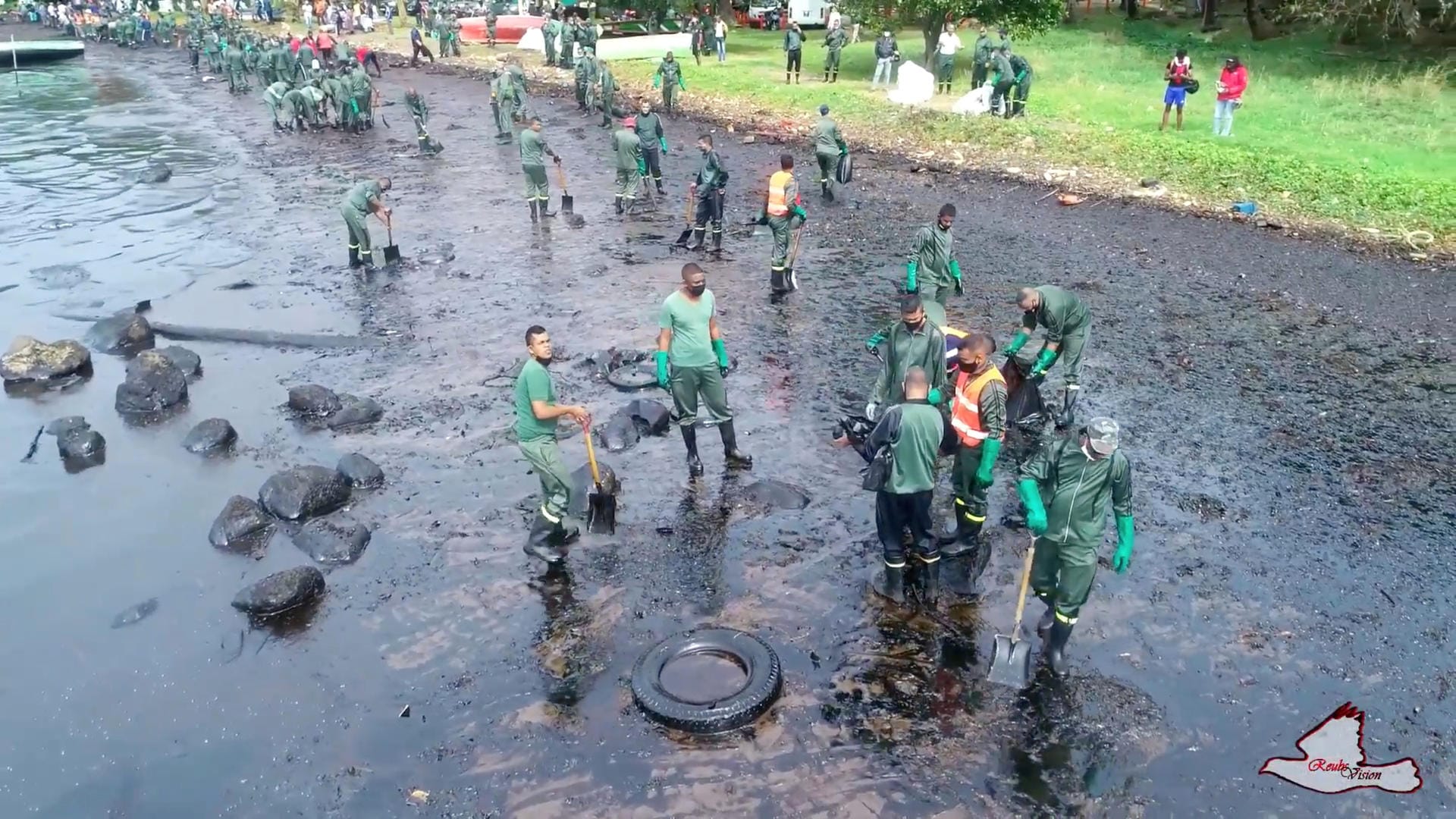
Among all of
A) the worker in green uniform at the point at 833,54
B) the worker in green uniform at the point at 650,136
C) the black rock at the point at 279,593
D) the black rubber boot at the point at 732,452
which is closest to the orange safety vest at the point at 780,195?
the black rubber boot at the point at 732,452

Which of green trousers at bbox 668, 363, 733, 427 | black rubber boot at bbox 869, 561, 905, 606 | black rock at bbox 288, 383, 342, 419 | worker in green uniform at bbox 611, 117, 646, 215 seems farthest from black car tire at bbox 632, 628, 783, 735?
worker in green uniform at bbox 611, 117, 646, 215

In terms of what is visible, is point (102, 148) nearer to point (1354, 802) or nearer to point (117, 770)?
point (117, 770)

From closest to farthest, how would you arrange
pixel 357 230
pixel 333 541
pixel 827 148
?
pixel 333 541 → pixel 357 230 → pixel 827 148

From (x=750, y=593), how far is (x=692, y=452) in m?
1.95

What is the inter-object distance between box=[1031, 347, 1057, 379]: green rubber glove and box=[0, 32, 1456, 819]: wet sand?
43.7 inches

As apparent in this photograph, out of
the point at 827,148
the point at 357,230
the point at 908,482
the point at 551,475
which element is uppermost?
the point at 827,148

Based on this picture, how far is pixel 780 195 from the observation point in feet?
42.1

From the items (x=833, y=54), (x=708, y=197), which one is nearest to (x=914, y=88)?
(x=833, y=54)

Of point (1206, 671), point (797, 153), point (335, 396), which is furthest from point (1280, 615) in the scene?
point (797, 153)

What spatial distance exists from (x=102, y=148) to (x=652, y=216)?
60.2ft

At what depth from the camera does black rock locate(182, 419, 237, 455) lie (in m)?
9.84

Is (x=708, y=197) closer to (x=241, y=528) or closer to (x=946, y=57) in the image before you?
(x=241, y=528)

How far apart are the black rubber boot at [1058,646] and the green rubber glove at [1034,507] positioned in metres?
0.76

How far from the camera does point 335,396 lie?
10.6 metres
